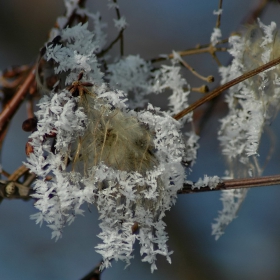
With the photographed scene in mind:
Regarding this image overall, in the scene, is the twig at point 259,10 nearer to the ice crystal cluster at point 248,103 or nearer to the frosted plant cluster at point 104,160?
the ice crystal cluster at point 248,103

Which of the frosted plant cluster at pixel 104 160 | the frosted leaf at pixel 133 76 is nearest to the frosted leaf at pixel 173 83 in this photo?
the frosted leaf at pixel 133 76

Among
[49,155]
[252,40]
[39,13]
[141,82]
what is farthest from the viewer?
[39,13]

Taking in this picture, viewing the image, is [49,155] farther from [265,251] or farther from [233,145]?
[265,251]

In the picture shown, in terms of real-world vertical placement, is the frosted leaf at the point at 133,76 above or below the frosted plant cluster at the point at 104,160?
above

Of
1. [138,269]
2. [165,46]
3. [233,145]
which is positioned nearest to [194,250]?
[138,269]

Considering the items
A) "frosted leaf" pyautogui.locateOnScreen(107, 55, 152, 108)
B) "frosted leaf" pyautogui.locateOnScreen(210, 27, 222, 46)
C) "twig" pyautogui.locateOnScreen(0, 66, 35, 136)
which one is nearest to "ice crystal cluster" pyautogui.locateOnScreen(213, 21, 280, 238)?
"frosted leaf" pyautogui.locateOnScreen(210, 27, 222, 46)

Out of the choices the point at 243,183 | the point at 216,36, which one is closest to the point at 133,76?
the point at 216,36
